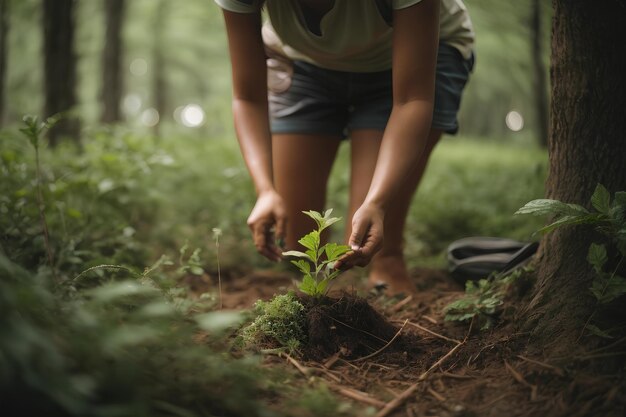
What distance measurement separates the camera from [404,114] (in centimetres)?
174

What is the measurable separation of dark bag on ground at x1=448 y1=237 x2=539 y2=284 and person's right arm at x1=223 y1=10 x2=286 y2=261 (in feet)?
3.43

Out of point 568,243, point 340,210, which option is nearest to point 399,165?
point 568,243

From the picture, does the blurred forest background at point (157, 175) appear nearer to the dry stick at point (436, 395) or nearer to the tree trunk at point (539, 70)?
the tree trunk at point (539, 70)

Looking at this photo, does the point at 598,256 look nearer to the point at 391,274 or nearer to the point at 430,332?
the point at 430,332

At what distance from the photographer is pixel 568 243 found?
5.58ft

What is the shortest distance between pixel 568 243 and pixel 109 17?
681 centimetres

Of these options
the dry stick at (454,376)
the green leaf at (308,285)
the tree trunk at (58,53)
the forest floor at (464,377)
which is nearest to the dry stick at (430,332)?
the forest floor at (464,377)

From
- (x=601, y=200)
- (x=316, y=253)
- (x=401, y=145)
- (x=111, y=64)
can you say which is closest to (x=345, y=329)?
(x=316, y=253)

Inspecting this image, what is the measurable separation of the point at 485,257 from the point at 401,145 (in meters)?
0.96

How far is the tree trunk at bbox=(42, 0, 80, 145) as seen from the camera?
4328mm

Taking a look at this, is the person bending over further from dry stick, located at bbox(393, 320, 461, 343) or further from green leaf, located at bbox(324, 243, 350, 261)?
dry stick, located at bbox(393, 320, 461, 343)

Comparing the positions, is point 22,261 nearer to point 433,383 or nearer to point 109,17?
point 433,383

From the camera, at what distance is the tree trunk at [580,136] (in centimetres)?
161

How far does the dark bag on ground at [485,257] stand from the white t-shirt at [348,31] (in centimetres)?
97
